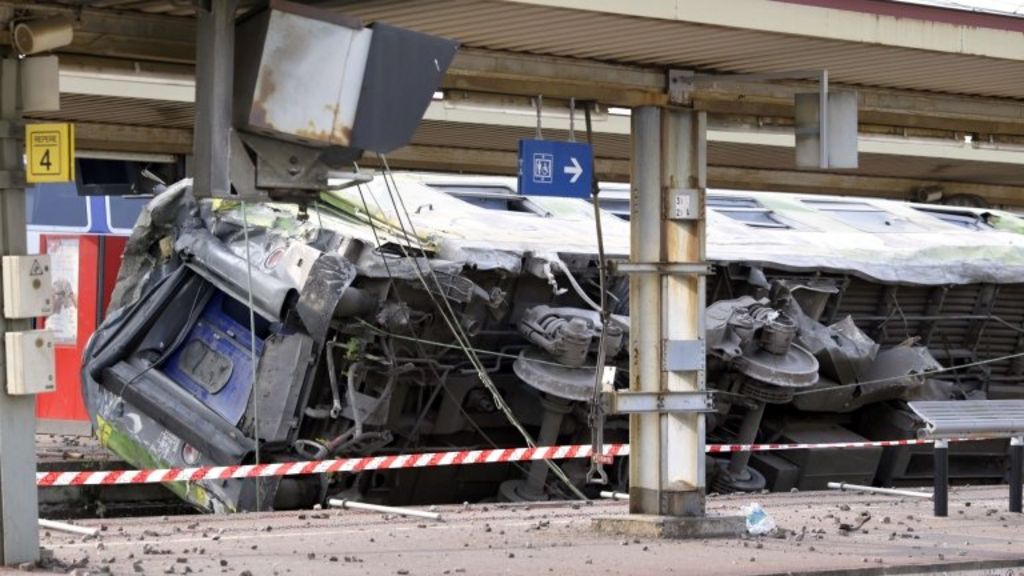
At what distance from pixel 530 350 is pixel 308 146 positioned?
6.53m

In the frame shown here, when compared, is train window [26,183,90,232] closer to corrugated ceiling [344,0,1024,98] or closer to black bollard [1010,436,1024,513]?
corrugated ceiling [344,0,1024,98]

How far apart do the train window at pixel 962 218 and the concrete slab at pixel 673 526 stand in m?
9.82

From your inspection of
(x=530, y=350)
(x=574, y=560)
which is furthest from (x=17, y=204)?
(x=530, y=350)

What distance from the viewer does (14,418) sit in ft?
29.7

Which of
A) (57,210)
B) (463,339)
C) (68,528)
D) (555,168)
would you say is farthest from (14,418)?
(57,210)

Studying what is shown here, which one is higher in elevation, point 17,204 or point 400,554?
point 17,204

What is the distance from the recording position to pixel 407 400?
49.4ft

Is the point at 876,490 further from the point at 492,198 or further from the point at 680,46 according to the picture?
the point at 680,46

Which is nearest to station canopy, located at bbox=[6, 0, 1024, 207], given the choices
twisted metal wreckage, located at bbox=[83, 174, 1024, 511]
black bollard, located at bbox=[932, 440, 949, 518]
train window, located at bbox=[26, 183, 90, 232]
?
twisted metal wreckage, located at bbox=[83, 174, 1024, 511]

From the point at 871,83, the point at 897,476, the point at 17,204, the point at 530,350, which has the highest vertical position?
the point at 871,83

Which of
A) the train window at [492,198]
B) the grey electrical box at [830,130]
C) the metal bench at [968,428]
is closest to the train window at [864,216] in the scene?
the train window at [492,198]

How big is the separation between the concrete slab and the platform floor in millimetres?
121

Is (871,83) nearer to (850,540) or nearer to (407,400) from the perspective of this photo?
(850,540)

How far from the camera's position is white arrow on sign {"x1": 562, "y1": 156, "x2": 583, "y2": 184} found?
1155cm
